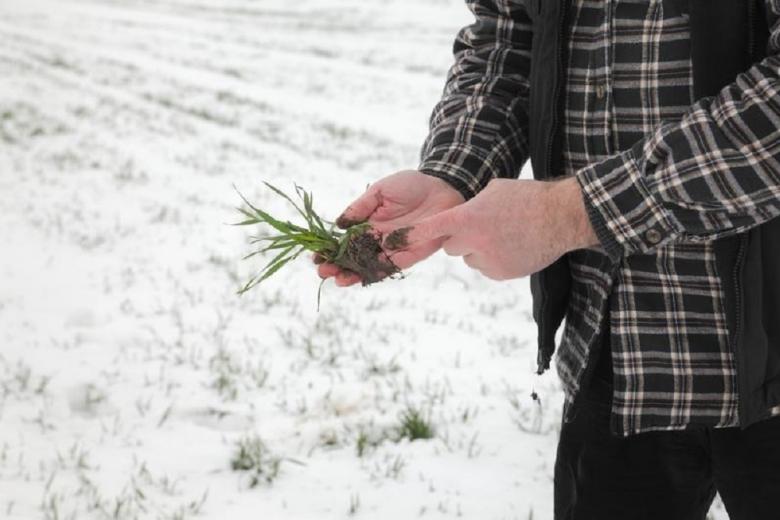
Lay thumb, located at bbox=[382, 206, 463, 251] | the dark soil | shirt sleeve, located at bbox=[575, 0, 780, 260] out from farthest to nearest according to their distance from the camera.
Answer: the dark soil < thumb, located at bbox=[382, 206, 463, 251] < shirt sleeve, located at bbox=[575, 0, 780, 260]

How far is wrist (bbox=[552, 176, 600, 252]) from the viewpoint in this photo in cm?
155

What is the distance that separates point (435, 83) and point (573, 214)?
15.2 m

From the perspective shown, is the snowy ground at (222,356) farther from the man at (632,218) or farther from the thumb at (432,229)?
the thumb at (432,229)

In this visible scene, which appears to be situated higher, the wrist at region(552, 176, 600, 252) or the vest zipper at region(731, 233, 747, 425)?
the wrist at region(552, 176, 600, 252)

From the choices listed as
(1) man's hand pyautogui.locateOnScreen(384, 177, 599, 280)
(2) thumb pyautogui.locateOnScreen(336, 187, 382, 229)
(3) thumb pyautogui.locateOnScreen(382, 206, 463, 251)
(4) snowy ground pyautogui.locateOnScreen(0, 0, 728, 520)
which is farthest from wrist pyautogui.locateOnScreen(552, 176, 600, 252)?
(4) snowy ground pyautogui.locateOnScreen(0, 0, 728, 520)

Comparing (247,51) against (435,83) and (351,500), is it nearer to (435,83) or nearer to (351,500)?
(435,83)

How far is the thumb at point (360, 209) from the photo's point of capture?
196 centimetres

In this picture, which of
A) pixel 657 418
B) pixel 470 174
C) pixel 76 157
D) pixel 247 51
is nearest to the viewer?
pixel 657 418

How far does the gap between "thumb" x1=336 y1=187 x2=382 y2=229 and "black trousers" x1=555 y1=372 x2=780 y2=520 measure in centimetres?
70

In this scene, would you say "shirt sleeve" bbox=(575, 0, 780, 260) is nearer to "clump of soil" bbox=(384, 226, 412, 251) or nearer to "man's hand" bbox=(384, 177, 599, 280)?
"man's hand" bbox=(384, 177, 599, 280)

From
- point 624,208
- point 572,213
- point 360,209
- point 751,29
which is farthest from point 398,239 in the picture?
point 751,29

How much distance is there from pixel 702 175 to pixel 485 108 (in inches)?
29.6

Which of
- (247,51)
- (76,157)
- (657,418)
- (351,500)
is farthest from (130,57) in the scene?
(657,418)

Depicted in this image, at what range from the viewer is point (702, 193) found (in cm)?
142
